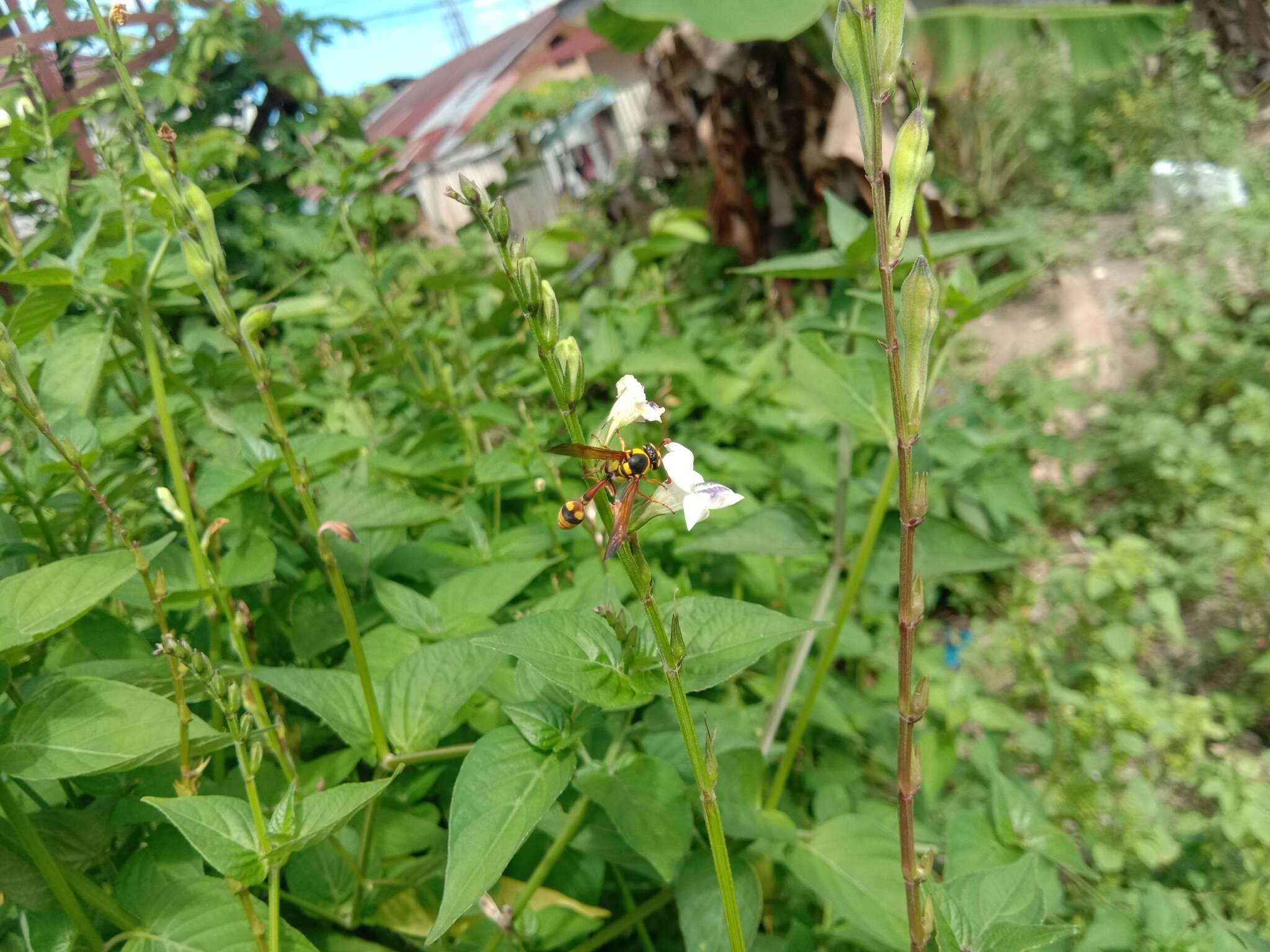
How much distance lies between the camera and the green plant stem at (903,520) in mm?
541

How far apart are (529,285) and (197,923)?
81 cm

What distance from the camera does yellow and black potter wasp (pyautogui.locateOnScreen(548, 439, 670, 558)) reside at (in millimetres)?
619

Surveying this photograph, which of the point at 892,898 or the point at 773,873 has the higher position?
the point at 892,898

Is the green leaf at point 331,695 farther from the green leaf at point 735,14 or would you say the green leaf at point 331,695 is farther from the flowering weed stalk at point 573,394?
the green leaf at point 735,14

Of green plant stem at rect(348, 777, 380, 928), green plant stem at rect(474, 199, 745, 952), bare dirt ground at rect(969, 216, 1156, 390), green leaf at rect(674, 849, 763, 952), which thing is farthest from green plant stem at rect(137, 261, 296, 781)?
bare dirt ground at rect(969, 216, 1156, 390)

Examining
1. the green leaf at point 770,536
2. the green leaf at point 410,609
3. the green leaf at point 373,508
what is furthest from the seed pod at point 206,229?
the green leaf at point 770,536

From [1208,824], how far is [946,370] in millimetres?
2557

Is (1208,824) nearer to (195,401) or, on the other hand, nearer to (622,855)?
(622,855)

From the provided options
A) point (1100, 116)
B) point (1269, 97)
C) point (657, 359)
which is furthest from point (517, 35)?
point (657, 359)

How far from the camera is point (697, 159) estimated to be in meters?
5.83

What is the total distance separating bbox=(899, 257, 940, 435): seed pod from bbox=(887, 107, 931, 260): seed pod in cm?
2

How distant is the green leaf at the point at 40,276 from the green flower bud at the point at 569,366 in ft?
3.47

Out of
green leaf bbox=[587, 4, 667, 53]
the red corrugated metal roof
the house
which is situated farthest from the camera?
the red corrugated metal roof

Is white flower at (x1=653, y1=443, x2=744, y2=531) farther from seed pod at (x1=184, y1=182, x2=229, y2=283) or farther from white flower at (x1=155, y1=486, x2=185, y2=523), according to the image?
white flower at (x1=155, y1=486, x2=185, y2=523)
